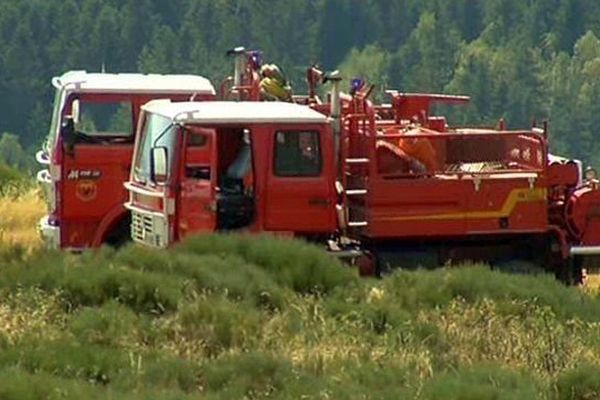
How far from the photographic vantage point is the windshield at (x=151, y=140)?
1855cm

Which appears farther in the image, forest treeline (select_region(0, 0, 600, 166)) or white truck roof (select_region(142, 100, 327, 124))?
forest treeline (select_region(0, 0, 600, 166))

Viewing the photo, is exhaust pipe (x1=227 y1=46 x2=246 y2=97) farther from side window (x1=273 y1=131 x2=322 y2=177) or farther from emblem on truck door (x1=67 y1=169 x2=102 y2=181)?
side window (x1=273 y1=131 x2=322 y2=177)

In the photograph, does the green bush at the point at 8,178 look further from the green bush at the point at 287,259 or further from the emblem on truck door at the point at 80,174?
the green bush at the point at 287,259

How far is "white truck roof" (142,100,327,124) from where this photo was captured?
18312 millimetres

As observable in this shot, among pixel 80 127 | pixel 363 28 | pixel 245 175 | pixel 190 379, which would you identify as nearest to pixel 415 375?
pixel 190 379

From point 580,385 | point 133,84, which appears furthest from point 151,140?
point 580,385

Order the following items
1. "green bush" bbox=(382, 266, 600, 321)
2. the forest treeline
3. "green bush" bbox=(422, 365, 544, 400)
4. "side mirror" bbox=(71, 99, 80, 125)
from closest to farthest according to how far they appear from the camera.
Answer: "green bush" bbox=(422, 365, 544, 400), "green bush" bbox=(382, 266, 600, 321), "side mirror" bbox=(71, 99, 80, 125), the forest treeline

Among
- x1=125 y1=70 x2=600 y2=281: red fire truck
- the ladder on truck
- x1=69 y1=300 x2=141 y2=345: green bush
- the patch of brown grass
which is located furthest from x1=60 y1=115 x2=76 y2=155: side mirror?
x1=69 y1=300 x2=141 y2=345: green bush

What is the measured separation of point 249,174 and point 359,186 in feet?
3.43

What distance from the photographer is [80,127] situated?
20609mm

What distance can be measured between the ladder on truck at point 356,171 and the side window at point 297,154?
14.9 inches

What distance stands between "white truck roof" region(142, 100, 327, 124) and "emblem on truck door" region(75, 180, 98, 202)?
1.65m

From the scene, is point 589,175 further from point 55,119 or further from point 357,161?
point 55,119

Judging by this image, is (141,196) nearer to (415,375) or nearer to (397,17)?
(415,375)
